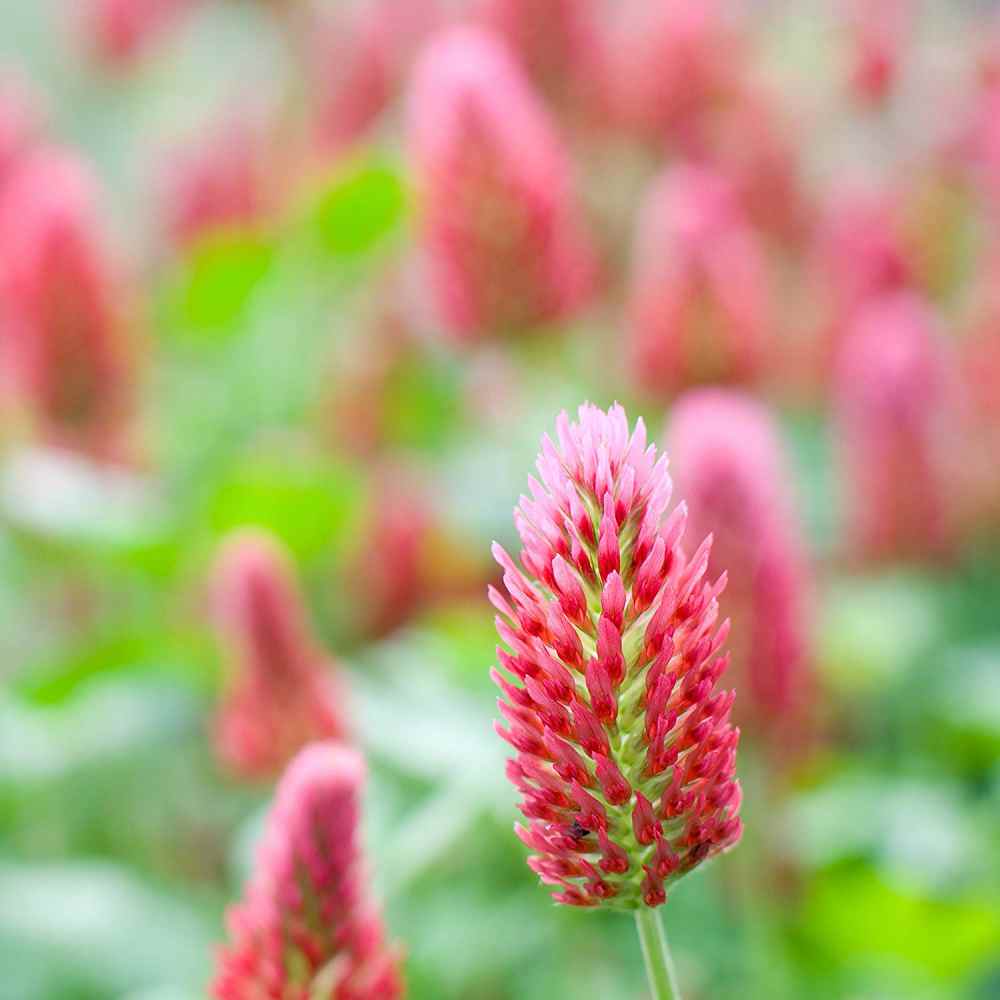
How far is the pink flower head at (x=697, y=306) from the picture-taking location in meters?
1.35

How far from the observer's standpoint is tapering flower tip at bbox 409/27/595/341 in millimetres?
1357

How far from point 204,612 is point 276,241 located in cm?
37

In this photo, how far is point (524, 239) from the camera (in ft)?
4.46

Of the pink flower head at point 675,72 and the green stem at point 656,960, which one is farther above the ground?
the pink flower head at point 675,72

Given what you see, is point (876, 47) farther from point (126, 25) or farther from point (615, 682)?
point (615, 682)

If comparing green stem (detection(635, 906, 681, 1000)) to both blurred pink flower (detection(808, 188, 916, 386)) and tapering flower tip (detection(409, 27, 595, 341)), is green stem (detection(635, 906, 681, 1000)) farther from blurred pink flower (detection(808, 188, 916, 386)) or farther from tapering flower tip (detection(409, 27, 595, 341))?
blurred pink flower (detection(808, 188, 916, 386))

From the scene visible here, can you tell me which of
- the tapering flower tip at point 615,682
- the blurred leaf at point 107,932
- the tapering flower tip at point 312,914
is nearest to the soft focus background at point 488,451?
the blurred leaf at point 107,932

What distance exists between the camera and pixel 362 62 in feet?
6.73

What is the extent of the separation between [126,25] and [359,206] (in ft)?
2.36

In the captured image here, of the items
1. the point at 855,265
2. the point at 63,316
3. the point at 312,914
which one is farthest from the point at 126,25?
the point at 312,914

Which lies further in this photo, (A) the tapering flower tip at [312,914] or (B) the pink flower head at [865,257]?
(B) the pink flower head at [865,257]

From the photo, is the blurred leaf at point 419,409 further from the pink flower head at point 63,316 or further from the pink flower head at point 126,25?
the pink flower head at point 126,25

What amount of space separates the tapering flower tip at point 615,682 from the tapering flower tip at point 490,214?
859 millimetres

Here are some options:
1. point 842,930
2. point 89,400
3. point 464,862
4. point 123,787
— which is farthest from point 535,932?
point 89,400
